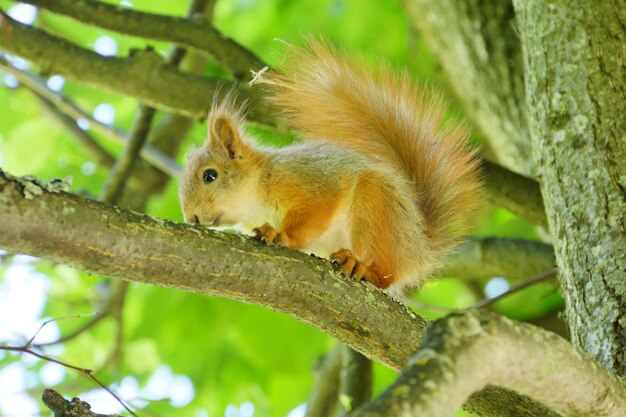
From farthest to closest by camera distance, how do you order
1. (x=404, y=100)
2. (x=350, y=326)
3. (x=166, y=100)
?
(x=166, y=100)
(x=404, y=100)
(x=350, y=326)

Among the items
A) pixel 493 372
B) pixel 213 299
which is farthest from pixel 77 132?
pixel 493 372

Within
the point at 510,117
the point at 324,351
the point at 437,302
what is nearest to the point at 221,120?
the point at 510,117

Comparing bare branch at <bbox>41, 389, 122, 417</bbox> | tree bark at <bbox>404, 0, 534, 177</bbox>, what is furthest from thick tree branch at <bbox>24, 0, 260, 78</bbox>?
bare branch at <bbox>41, 389, 122, 417</bbox>

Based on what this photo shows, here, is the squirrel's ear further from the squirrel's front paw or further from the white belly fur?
the squirrel's front paw

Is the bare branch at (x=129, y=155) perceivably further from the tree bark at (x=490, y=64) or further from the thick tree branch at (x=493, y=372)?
the thick tree branch at (x=493, y=372)

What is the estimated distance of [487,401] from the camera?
1.98m

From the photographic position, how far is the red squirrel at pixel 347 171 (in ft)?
9.21

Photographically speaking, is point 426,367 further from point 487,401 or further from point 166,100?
point 166,100

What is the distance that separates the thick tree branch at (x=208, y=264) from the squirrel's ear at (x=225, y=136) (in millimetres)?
1251

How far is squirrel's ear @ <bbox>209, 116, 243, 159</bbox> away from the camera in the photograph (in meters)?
3.19

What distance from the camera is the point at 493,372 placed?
142cm

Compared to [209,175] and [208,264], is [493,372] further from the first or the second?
[209,175]

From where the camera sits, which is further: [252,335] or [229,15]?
[229,15]

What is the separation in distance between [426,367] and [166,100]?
2.28 metres
